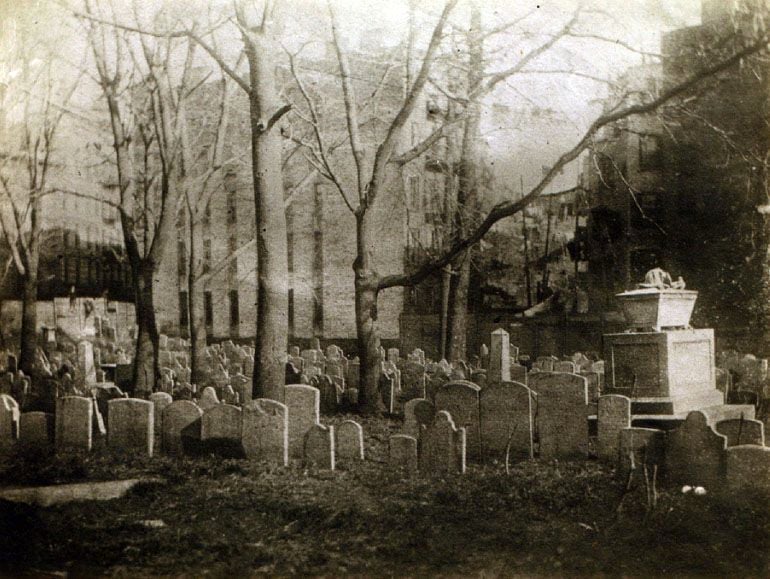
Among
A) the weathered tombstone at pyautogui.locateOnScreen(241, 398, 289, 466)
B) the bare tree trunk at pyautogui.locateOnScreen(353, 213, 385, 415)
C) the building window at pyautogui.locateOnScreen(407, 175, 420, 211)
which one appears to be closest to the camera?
the weathered tombstone at pyautogui.locateOnScreen(241, 398, 289, 466)

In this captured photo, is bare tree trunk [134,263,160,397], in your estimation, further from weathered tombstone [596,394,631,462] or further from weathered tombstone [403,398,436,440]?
weathered tombstone [596,394,631,462]

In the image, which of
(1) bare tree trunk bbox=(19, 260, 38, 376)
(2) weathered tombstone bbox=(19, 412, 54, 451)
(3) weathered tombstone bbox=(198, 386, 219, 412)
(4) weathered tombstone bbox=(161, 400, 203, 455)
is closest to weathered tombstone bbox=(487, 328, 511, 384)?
(3) weathered tombstone bbox=(198, 386, 219, 412)

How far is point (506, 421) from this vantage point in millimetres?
5426

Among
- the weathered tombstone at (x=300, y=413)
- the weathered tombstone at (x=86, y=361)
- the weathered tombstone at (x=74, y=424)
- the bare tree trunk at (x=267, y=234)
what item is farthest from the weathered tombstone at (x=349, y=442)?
the weathered tombstone at (x=86, y=361)

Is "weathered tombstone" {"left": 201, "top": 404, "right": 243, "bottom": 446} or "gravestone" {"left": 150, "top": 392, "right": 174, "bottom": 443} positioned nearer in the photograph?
"weathered tombstone" {"left": 201, "top": 404, "right": 243, "bottom": 446}

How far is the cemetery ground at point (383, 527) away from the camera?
12.2ft

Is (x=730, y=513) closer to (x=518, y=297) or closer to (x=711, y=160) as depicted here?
(x=711, y=160)

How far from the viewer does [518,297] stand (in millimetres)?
7766

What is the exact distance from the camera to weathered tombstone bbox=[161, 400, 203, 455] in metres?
5.39

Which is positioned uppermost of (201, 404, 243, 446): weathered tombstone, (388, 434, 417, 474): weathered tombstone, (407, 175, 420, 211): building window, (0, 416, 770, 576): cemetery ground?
(407, 175, 420, 211): building window

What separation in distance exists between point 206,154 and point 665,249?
485 cm

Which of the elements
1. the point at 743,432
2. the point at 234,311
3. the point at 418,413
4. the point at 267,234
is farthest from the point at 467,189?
the point at 743,432

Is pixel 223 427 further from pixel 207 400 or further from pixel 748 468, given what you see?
pixel 748 468

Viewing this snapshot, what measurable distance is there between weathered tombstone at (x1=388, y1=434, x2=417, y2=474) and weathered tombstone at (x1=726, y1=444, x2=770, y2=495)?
2018mm
